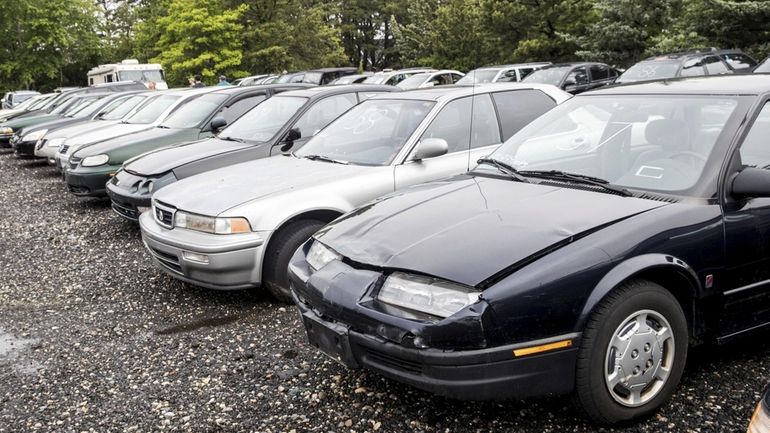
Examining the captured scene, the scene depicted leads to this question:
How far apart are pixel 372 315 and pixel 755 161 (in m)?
2.24

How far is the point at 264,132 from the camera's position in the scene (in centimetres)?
716

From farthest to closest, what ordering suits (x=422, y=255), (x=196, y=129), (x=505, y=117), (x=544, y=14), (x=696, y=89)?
(x=544, y=14)
(x=196, y=129)
(x=505, y=117)
(x=696, y=89)
(x=422, y=255)

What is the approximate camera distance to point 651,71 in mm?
13234

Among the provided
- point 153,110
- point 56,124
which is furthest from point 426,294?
point 56,124

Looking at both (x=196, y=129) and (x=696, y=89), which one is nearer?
(x=696, y=89)

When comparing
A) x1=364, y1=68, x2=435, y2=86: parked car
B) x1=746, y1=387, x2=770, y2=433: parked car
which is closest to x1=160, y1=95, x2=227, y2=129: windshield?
x1=746, y1=387, x2=770, y2=433: parked car

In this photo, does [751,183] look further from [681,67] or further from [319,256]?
[681,67]

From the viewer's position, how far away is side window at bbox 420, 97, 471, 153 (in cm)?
552

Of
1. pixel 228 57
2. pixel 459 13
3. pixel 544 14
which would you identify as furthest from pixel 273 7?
pixel 544 14

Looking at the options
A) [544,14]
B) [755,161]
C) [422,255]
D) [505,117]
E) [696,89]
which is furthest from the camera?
[544,14]

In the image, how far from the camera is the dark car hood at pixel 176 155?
6.93 metres

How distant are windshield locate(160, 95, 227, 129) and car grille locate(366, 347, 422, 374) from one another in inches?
265

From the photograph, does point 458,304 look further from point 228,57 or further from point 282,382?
point 228,57

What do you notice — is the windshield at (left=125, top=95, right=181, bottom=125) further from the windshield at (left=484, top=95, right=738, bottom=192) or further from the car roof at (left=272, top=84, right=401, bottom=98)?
the windshield at (left=484, top=95, right=738, bottom=192)
